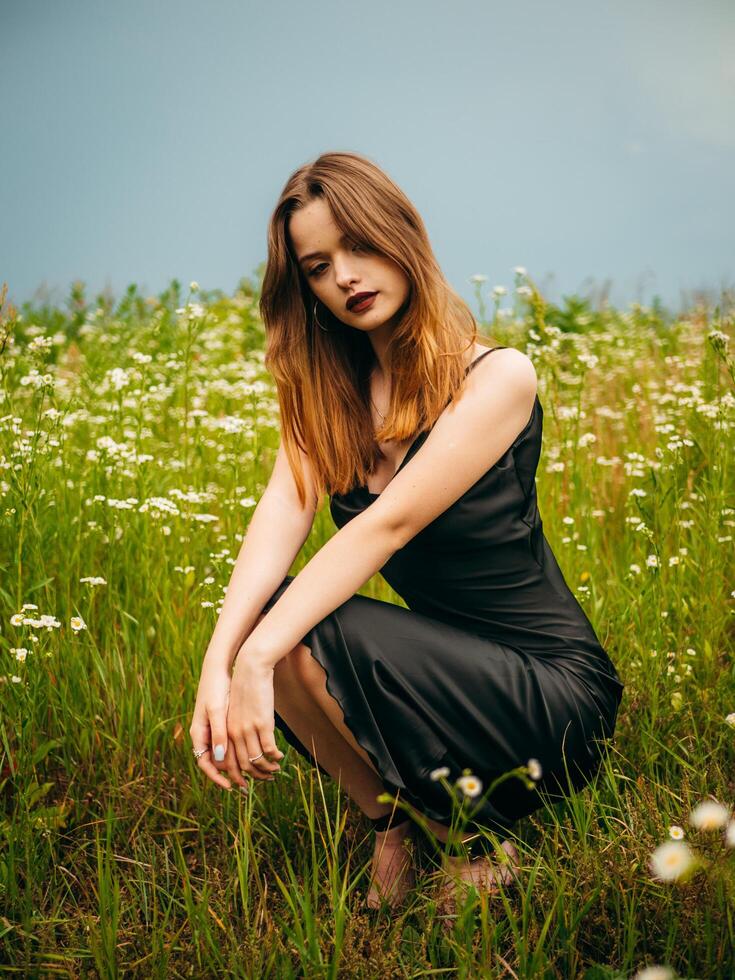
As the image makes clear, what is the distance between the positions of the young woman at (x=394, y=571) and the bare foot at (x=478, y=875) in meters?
0.01

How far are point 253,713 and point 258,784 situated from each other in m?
0.56

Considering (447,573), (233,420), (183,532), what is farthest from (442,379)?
(183,532)

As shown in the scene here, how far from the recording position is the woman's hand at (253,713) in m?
1.83

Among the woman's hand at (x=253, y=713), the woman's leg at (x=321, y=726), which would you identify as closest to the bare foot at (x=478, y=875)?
the woman's leg at (x=321, y=726)

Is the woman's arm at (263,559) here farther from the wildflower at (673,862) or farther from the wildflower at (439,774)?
the wildflower at (673,862)

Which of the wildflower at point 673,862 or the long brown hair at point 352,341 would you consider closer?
the wildflower at point 673,862

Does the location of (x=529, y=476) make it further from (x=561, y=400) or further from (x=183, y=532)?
(x=561, y=400)

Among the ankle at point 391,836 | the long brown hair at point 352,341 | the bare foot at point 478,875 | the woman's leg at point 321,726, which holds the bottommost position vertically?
the bare foot at point 478,875

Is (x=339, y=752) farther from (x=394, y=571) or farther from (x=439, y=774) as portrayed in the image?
(x=439, y=774)

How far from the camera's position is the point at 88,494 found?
9.85 feet

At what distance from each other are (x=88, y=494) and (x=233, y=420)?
1.85ft

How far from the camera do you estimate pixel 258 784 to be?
2.31 m

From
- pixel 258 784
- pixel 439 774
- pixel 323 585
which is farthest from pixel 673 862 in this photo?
pixel 258 784

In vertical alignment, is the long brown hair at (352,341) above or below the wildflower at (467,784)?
above
